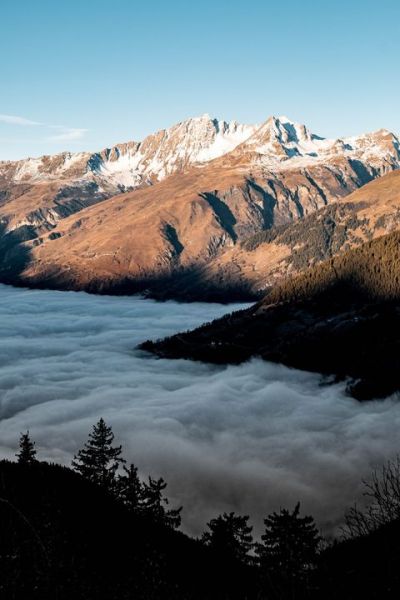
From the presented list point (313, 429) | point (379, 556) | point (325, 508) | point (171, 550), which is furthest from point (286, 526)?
point (313, 429)

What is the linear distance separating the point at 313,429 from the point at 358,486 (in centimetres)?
3774

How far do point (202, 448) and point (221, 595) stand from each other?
110 m

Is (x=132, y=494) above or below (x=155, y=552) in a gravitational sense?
below

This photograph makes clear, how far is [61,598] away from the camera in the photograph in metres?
22.5

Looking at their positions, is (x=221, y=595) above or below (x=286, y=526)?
below

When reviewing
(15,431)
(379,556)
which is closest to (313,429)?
(15,431)

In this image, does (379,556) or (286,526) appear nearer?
(379,556)

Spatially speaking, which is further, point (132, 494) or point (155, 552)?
point (132, 494)

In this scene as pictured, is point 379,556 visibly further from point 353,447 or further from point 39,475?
point 353,447

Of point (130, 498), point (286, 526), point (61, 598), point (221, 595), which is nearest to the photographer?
point (61, 598)

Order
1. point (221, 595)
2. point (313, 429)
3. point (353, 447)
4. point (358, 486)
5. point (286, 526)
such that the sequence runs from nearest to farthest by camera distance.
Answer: point (221, 595) → point (286, 526) → point (358, 486) → point (353, 447) → point (313, 429)

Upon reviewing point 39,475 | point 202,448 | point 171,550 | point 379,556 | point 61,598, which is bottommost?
point 202,448

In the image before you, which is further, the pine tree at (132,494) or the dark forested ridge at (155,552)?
the pine tree at (132,494)

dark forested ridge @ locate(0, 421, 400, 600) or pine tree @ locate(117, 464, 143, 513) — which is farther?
pine tree @ locate(117, 464, 143, 513)
